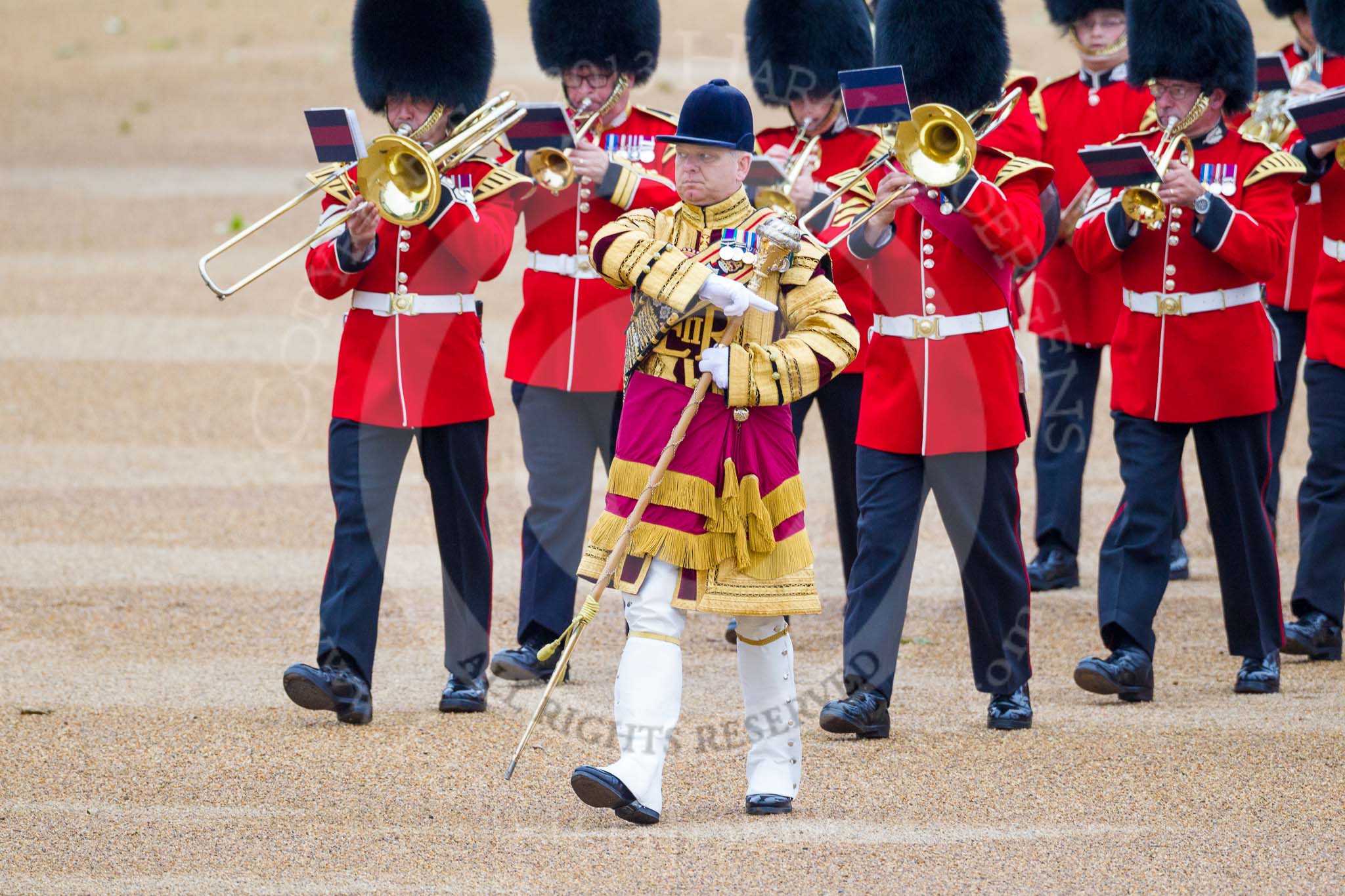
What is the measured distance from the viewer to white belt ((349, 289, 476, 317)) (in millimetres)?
4516

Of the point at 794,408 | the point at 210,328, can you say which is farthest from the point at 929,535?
the point at 210,328

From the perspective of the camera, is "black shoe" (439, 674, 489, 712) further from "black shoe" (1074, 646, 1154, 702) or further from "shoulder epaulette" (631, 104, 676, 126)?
"shoulder epaulette" (631, 104, 676, 126)

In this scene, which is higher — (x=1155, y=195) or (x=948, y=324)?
(x=1155, y=195)

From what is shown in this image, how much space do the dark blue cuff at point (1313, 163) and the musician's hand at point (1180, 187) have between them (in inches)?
34.3

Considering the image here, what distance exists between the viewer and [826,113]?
5293mm

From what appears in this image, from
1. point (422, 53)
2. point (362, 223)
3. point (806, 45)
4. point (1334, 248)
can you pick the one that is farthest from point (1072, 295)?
point (362, 223)

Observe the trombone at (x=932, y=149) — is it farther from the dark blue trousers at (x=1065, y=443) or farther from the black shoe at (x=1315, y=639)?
the dark blue trousers at (x=1065, y=443)

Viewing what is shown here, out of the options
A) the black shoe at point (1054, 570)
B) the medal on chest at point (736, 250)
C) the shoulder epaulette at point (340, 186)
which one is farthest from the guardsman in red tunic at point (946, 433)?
the black shoe at point (1054, 570)

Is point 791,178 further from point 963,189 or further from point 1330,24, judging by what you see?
point 1330,24

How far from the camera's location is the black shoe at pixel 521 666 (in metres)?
4.91

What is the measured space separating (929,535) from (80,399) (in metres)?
3.99

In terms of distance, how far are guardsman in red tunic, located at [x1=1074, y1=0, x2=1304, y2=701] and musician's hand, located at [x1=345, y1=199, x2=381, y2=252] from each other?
1682 millimetres

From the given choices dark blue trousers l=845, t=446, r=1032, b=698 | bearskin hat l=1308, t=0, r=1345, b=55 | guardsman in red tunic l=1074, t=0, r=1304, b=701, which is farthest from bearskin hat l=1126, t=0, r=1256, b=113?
dark blue trousers l=845, t=446, r=1032, b=698

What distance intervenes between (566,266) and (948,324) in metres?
1.15
